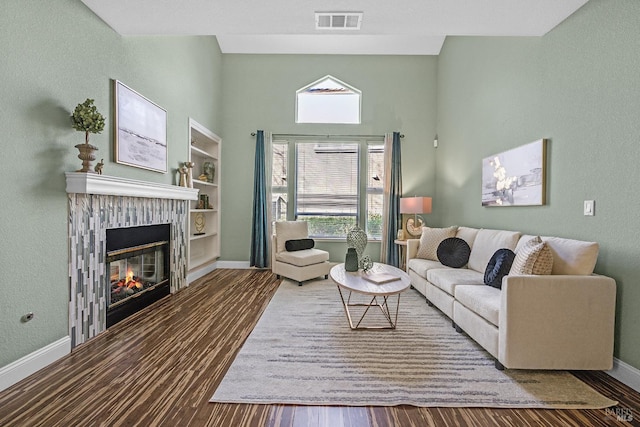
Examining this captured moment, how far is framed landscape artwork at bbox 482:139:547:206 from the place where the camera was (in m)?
2.84

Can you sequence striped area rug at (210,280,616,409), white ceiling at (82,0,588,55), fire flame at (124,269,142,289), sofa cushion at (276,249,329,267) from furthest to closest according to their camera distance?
1. sofa cushion at (276,249,329,267)
2. fire flame at (124,269,142,289)
3. white ceiling at (82,0,588,55)
4. striped area rug at (210,280,616,409)

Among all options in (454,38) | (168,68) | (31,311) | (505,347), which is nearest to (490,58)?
(454,38)

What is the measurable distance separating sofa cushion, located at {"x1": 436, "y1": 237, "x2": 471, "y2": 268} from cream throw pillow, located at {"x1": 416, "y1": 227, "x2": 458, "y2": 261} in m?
0.20

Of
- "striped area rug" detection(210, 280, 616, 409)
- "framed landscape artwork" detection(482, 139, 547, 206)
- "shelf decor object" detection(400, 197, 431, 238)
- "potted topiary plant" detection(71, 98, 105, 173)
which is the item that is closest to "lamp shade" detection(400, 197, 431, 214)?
"shelf decor object" detection(400, 197, 431, 238)

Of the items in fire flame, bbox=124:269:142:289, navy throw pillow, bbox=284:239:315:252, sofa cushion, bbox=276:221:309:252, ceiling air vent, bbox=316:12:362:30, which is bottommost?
fire flame, bbox=124:269:142:289

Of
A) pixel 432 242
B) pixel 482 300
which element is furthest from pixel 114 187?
pixel 432 242

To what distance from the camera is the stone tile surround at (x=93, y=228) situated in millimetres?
2310

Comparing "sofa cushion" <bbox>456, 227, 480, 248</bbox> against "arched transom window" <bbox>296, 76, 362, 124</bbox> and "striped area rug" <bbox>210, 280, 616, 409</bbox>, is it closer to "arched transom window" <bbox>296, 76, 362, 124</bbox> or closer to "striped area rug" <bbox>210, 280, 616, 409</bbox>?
"striped area rug" <bbox>210, 280, 616, 409</bbox>

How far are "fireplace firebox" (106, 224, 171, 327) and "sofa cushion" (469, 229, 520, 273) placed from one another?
12.0ft

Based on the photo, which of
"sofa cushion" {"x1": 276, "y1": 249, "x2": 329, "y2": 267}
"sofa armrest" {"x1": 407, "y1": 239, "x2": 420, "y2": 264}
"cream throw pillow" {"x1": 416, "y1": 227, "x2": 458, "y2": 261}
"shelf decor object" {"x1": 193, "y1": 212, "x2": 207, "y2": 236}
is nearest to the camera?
"cream throw pillow" {"x1": 416, "y1": 227, "x2": 458, "y2": 261}

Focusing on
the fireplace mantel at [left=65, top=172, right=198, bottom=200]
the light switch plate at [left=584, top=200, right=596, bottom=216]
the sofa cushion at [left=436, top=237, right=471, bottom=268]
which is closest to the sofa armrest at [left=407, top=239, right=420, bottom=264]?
the sofa cushion at [left=436, top=237, right=471, bottom=268]

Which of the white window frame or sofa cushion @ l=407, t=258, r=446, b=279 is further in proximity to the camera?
the white window frame

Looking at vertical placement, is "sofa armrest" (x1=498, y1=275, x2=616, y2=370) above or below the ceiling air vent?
below

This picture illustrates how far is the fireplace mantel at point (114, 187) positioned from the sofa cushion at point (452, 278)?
10.2 ft
